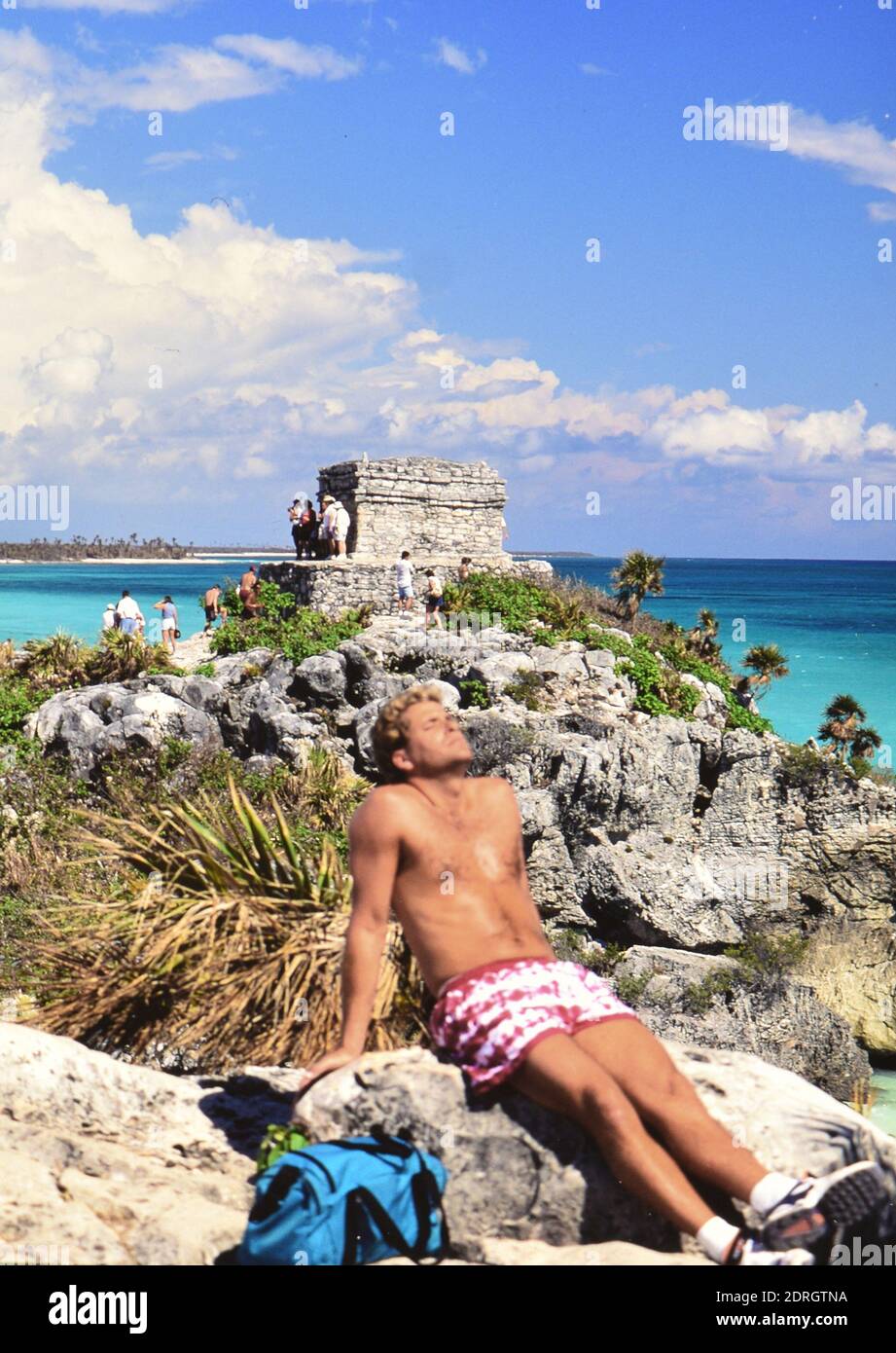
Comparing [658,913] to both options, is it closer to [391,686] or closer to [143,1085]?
[391,686]

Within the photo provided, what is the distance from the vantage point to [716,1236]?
11.8 ft

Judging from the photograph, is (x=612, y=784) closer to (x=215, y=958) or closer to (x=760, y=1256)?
(x=215, y=958)

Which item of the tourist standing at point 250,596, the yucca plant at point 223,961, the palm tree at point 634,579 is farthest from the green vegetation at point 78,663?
the yucca plant at point 223,961

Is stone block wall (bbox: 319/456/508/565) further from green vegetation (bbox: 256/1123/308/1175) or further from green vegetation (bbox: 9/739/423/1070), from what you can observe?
green vegetation (bbox: 256/1123/308/1175)

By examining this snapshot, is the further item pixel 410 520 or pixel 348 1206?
pixel 410 520

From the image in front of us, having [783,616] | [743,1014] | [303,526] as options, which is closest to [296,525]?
[303,526]

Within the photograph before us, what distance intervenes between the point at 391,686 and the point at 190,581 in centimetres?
10184

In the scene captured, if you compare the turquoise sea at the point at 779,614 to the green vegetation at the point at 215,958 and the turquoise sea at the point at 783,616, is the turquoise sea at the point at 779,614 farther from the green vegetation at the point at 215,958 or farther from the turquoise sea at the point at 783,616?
the green vegetation at the point at 215,958

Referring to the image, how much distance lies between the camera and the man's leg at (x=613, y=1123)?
12.1 ft

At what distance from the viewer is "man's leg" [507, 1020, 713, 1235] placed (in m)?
3.69

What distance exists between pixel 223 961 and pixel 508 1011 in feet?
6.99

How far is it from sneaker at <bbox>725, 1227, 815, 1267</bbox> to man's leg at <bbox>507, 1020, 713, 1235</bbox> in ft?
0.39

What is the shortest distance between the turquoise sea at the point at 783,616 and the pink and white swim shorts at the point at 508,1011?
1123cm

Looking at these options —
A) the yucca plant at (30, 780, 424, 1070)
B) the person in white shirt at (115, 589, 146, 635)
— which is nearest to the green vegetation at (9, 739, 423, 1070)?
the yucca plant at (30, 780, 424, 1070)
